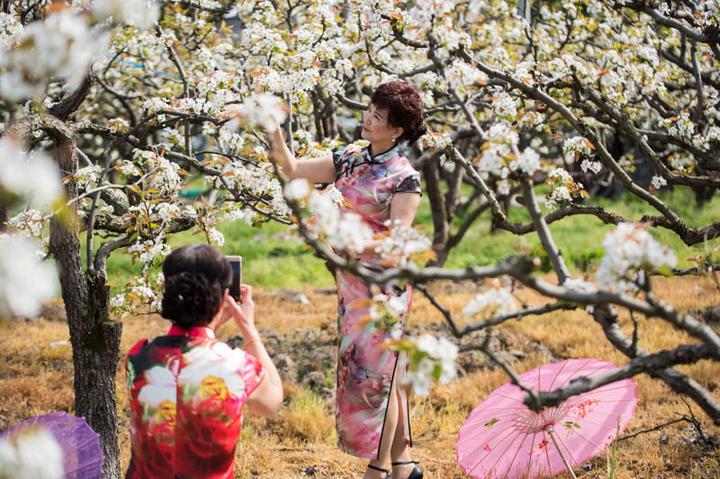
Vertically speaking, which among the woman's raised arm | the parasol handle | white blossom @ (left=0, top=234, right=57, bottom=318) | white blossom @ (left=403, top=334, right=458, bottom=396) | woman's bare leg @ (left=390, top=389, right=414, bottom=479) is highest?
white blossom @ (left=0, top=234, right=57, bottom=318)

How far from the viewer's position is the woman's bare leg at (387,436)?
346 centimetres

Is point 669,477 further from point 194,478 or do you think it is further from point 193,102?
point 193,102

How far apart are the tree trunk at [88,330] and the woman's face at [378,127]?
1.29 metres

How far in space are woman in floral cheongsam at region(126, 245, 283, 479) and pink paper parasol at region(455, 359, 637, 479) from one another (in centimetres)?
130

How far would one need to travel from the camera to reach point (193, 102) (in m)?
3.85

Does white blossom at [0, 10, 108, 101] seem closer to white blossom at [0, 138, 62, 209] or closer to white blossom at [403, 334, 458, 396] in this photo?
white blossom at [0, 138, 62, 209]

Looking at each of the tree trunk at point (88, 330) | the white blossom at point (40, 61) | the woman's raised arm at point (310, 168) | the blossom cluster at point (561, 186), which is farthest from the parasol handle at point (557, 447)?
the white blossom at point (40, 61)

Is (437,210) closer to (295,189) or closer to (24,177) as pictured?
(295,189)

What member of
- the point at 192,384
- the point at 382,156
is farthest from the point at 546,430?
the point at 192,384

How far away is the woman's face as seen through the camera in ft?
11.0

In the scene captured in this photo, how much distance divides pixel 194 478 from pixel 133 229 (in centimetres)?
150

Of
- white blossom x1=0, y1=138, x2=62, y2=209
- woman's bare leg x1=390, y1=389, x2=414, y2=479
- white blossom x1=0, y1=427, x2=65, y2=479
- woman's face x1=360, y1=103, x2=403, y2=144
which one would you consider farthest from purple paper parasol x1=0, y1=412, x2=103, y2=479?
woman's face x1=360, y1=103, x2=403, y2=144

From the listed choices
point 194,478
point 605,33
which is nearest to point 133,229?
point 194,478

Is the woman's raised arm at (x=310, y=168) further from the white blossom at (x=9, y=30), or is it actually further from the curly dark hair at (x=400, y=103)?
the white blossom at (x=9, y=30)
